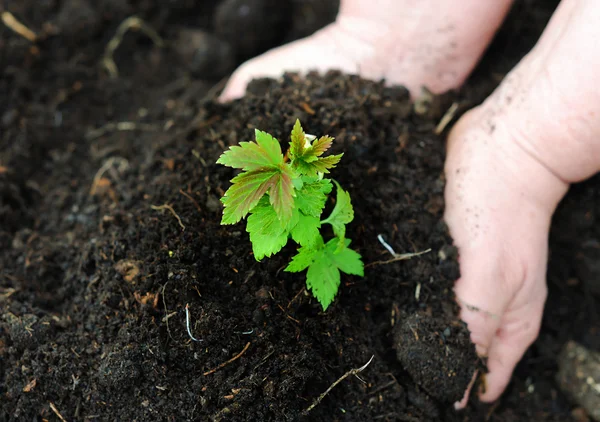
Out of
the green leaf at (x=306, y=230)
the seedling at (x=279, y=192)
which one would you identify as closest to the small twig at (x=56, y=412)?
the seedling at (x=279, y=192)

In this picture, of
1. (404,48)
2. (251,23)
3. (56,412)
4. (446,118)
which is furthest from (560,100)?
(56,412)

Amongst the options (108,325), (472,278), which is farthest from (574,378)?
(108,325)

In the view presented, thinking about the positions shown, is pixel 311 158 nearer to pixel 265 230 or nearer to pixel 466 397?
pixel 265 230

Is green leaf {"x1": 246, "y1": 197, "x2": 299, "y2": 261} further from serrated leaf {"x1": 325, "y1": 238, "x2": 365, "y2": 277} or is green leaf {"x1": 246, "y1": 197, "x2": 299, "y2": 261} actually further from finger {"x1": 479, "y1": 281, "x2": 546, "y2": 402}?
finger {"x1": 479, "y1": 281, "x2": 546, "y2": 402}

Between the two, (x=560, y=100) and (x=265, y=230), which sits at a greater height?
(x=560, y=100)

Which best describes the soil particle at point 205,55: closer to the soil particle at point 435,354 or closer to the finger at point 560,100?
the finger at point 560,100

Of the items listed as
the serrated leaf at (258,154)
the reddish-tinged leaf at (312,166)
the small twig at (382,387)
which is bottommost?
the small twig at (382,387)

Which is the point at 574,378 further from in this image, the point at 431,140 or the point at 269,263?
the point at 269,263
